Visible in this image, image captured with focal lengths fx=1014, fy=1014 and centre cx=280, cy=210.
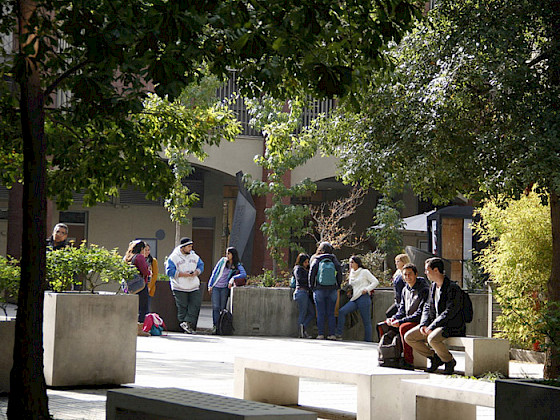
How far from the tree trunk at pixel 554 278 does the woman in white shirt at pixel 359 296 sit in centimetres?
664

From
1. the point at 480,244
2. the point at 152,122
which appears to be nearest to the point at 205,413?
the point at 152,122

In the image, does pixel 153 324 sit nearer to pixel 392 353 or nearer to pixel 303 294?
pixel 303 294

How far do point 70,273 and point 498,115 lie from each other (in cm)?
Result: 524

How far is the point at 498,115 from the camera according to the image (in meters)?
11.9

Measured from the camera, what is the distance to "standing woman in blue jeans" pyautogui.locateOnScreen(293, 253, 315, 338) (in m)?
19.1

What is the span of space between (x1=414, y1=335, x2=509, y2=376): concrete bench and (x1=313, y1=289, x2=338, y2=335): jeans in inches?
247

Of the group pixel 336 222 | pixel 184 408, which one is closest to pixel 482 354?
pixel 184 408

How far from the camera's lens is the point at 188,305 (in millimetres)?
19188

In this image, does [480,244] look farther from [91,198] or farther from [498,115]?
[91,198]

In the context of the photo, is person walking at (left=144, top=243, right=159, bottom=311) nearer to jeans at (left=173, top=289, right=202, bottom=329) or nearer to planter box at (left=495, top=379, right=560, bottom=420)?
jeans at (left=173, top=289, right=202, bottom=329)

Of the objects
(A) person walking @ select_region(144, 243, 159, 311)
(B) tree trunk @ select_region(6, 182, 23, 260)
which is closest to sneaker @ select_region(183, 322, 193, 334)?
(A) person walking @ select_region(144, 243, 159, 311)

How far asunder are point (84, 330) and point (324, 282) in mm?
8942

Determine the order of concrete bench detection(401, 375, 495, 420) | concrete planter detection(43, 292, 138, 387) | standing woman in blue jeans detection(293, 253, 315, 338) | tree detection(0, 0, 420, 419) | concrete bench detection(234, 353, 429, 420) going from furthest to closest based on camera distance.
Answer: standing woman in blue jeans detection(293, 253, 315, 338)
concrete planter detection(43, 292, 138, 387)
concrete bench detection(234, 353, 429, 420)
concrete bench detection(401, 375, 495, 420)
tree detection(0, 0, 420, 419)

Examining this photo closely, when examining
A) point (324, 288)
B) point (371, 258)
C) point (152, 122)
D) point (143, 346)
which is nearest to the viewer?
point (152, 122)
